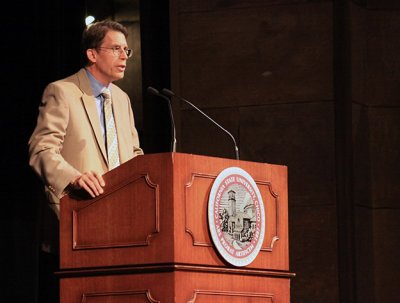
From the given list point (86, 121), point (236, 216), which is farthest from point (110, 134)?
point (236, 216)

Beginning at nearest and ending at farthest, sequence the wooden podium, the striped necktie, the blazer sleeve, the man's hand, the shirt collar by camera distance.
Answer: the wooden podium → the man's hand → the blazer sleeve → the striped necktie → the shirt collar

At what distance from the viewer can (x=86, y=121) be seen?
5.16 metres

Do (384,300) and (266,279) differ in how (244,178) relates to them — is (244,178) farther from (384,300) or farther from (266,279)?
(384,300)

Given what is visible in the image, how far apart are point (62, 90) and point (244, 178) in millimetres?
1065

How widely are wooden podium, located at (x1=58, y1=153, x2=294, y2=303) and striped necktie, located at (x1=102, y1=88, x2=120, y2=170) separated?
1.98 feet

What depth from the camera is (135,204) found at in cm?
443

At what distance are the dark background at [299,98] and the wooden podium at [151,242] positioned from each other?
2.51 metres

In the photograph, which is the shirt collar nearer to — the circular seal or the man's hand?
the man's hand

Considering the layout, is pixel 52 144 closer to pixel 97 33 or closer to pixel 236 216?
pixel 97 33

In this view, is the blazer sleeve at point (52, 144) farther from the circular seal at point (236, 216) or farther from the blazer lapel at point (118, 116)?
the circular seal at point (236, 216)

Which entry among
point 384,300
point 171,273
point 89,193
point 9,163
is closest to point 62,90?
point 89,193

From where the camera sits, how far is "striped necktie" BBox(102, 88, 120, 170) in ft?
17.0

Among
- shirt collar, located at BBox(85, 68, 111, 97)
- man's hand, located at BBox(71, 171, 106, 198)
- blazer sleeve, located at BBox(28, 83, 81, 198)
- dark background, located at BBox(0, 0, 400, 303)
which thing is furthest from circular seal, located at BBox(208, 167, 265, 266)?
dark background, located at BBox(0, 0, 400, 303)

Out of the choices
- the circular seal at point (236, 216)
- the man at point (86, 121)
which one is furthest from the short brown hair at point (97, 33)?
the circular seal at point (236, 216)
